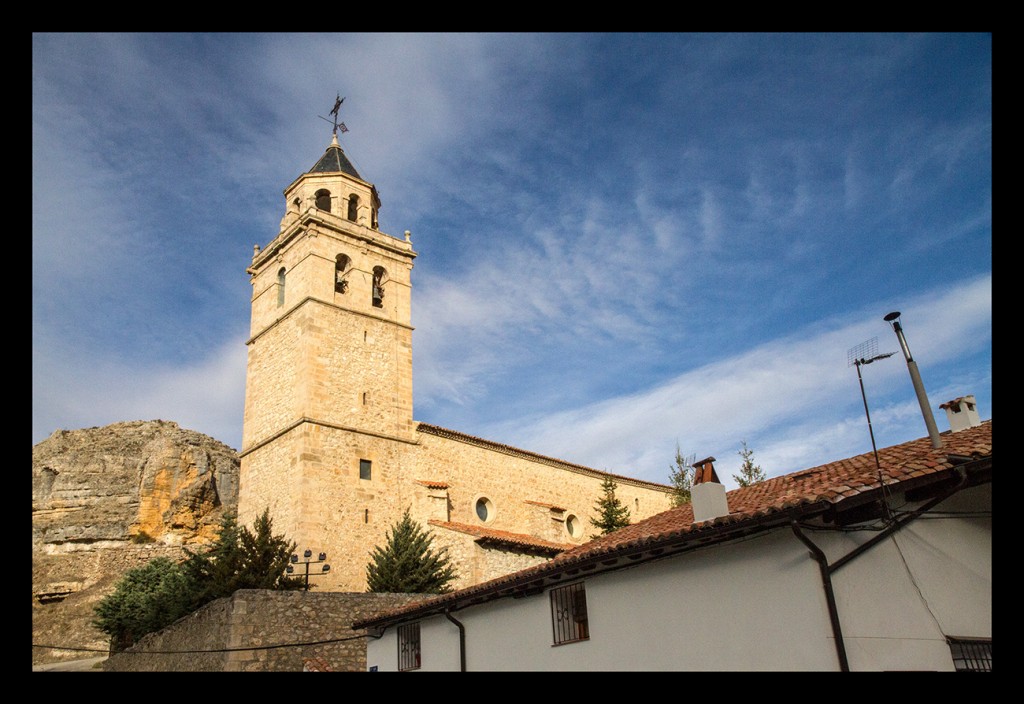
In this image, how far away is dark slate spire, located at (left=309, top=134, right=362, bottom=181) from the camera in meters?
29.6

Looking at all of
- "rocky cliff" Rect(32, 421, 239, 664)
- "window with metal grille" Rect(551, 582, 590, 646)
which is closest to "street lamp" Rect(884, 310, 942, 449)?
"window with metal grille" Rect(551, 582, 590, 646)

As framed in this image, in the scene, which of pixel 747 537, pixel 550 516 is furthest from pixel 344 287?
pixel 747 537

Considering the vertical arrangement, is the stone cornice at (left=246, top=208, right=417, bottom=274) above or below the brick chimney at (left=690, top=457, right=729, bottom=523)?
above

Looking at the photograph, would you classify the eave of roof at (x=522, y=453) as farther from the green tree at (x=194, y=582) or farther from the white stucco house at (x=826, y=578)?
the white stucco house at (x=826, y=578)

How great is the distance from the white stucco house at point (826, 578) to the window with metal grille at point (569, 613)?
0.62m

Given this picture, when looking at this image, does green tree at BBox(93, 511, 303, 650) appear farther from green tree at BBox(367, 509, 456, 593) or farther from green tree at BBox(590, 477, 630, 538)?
green tree at BBox(590, 477, 630, 538)

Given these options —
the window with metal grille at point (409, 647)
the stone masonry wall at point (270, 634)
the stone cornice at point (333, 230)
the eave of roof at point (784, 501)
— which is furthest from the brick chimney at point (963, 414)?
the stone cornice at point (333, 230)

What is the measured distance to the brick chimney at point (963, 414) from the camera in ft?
39.0

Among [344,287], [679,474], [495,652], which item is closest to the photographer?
[495,652]

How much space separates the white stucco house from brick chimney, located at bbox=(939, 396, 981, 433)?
1.25m
